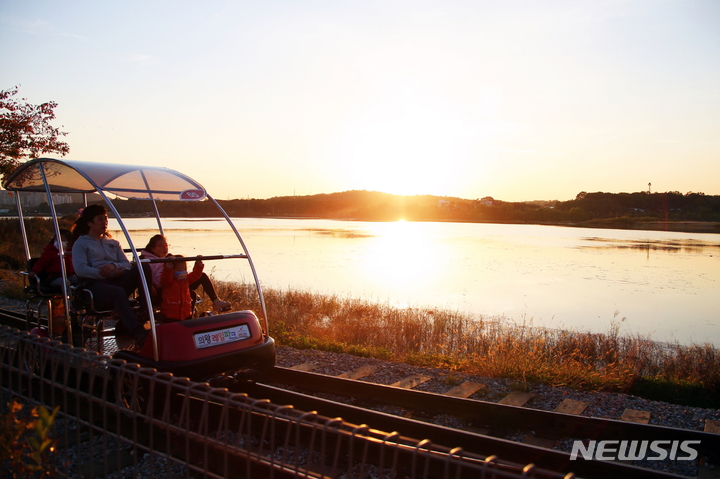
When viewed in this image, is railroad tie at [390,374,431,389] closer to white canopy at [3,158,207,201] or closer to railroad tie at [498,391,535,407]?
railroad tie at [498,391,535,407]

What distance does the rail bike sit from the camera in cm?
479

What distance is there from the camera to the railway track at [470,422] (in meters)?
4.02

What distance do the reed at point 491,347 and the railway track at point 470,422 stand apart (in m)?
1.78

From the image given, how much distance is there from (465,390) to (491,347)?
2.86m

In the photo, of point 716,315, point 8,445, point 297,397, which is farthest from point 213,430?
point 716,315

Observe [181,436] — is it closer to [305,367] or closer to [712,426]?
[305,367]

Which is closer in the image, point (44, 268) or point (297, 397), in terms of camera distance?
point (297, 397)

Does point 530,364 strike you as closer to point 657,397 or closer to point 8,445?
point 657,397

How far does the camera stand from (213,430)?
4.78 metres

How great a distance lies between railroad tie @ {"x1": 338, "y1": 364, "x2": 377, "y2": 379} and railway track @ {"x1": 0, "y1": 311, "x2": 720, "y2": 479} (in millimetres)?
740

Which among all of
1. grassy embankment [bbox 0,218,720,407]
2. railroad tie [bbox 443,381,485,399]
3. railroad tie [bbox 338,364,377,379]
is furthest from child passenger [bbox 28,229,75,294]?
railroad tie [bbox 443,381,485,399]

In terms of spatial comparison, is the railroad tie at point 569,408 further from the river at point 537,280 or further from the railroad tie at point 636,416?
the river at point 537,280

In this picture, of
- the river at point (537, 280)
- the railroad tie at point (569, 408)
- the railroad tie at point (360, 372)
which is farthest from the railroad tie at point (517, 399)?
the river at point (537, 280)

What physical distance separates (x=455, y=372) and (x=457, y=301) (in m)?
10.1
